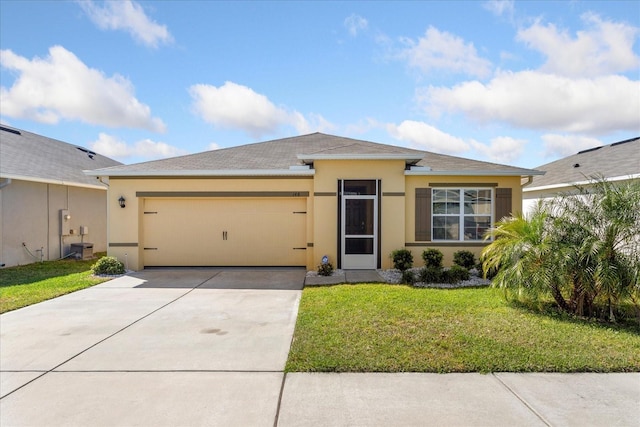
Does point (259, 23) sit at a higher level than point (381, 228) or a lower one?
higher

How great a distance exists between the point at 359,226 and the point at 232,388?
735cm

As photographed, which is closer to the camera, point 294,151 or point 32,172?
point 32,172

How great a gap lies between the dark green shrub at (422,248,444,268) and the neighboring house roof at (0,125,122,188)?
12.4m

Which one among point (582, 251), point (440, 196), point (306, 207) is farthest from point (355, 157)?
point (582, 251)

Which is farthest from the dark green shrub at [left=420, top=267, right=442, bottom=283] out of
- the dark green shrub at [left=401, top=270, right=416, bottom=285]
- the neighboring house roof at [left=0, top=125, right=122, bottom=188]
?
the neighboring house roof at [left=0, top=125, right=122, bottom=188]

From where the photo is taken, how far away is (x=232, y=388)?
3633 mm

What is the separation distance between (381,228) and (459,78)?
5451 millimetres

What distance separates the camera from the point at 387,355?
14.4 feet

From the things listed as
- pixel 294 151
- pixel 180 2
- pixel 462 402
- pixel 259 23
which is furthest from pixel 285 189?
pixel 462 402

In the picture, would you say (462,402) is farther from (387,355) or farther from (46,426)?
(46,426)

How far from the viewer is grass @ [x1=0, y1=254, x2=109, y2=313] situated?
7395 mm

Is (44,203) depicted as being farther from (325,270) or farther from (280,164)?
(325,270)

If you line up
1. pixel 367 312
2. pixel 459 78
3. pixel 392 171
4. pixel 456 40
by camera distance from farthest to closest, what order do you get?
pixel 459 78
pixel 392 171
pixel 456 40
pixel 367 312

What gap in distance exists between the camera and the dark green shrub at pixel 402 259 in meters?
9.97
